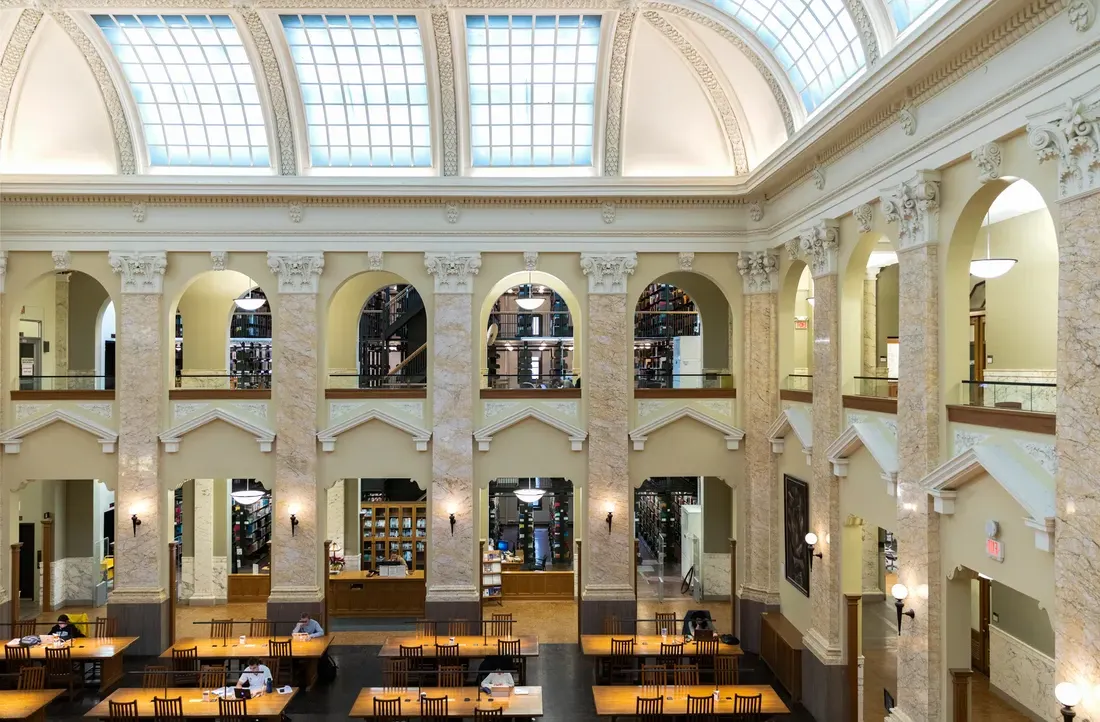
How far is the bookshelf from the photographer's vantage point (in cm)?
2044

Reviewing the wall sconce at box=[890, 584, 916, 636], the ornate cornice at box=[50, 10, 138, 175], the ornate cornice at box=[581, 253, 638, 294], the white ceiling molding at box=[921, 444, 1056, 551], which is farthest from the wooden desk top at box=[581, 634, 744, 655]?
the ornate cornice at box=[50, 10, 138, 175]

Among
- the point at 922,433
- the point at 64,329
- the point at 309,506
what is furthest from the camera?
the point at 64,329

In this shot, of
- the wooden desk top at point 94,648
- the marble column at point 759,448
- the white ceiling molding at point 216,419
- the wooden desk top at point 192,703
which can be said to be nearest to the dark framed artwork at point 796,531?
the marble column at point 759,448

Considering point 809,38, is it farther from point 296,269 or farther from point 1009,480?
point 296,269

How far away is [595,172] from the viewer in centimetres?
1631

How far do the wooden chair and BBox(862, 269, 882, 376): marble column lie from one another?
1535 cm

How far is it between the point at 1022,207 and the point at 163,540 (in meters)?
17.4

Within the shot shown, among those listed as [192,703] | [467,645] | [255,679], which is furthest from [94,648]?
[467,645]

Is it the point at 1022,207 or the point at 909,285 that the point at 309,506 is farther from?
the point at 1022,207

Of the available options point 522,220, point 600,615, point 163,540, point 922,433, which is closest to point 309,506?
→ point 163,540

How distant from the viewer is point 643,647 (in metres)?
13.6

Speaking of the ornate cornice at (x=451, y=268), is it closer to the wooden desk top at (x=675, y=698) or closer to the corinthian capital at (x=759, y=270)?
the corinthian capital at (x=759, y=270)

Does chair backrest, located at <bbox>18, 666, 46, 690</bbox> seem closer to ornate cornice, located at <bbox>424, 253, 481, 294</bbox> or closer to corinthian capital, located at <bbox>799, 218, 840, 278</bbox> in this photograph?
ornate cornice, located at <bbox>424, 253, 481, 294</bbox>

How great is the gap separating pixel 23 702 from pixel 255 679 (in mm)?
3312
